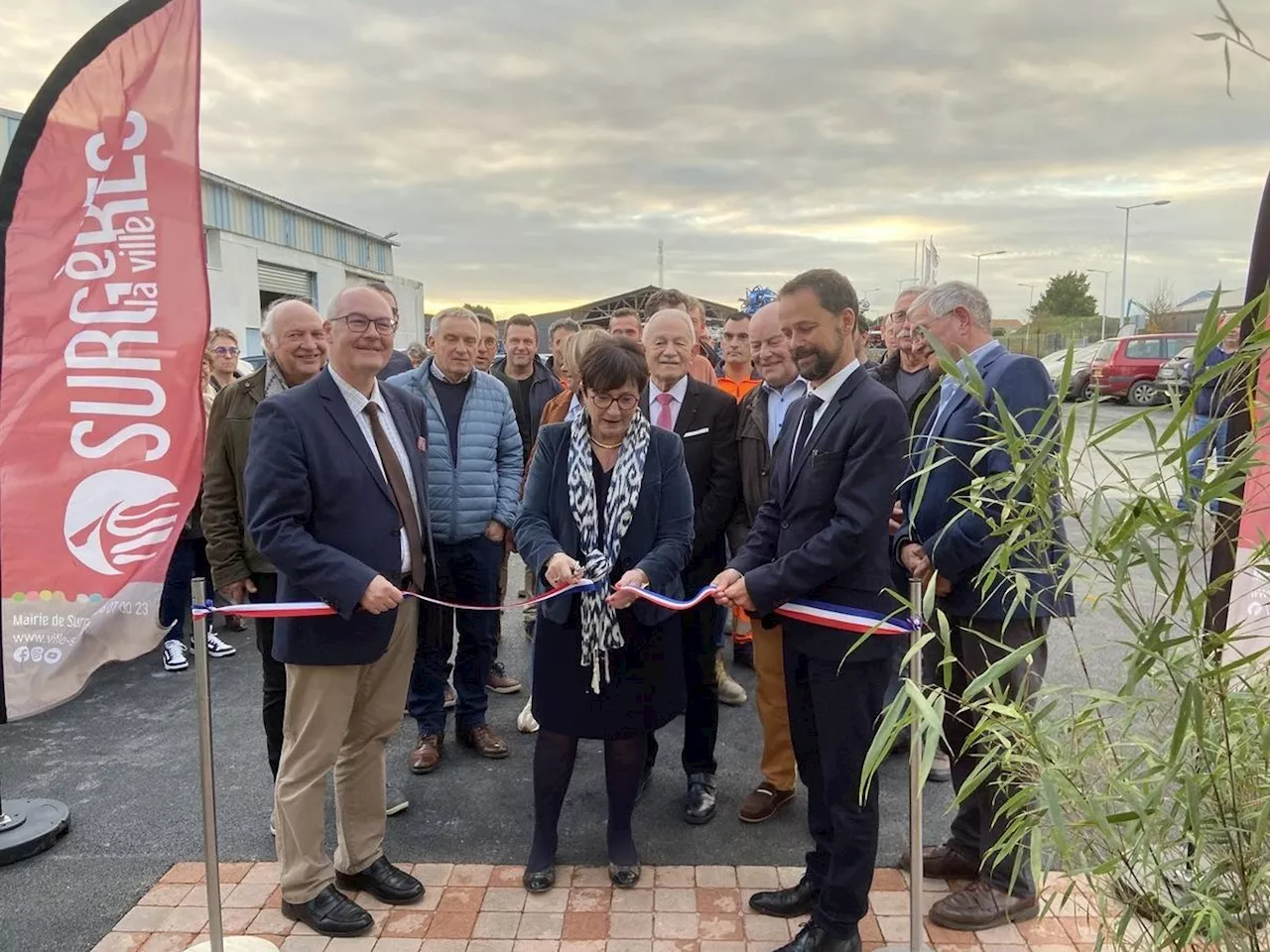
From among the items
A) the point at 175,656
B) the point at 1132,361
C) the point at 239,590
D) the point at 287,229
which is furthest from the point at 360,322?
the point at 287,229

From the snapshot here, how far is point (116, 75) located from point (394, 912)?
10.4 feet

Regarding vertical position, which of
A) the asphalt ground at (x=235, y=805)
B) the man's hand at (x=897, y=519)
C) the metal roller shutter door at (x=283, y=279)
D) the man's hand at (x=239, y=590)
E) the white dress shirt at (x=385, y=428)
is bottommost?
the asphalt ground at (x=235, y=805)

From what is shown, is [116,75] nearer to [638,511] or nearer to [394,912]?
[638,511]

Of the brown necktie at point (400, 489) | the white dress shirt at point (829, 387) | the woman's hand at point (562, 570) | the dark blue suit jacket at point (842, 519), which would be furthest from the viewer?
the brown necktie at point (400, 489)

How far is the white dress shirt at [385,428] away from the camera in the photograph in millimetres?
3014

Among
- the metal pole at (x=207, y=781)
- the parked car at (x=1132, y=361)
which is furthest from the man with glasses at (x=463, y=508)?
the parked car at (x=1132, y=361)

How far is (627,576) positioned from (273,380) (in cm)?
207

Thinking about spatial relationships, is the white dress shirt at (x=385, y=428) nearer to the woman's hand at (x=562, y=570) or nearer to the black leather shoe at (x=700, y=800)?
the woman's hand at (x=562, y=570)

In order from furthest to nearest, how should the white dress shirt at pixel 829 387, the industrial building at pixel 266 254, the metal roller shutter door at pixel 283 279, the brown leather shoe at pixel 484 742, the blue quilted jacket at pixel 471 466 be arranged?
the metal roller shutter door at pixel 283 279 → the industrial building at pixel 266 254 → the brown leather shoe at pixel 484 742 → the blue quilted jacket at pixel 471 466 → the white dress shirt at pixel 829 387

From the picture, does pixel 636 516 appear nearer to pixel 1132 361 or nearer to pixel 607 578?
pixel 607 578

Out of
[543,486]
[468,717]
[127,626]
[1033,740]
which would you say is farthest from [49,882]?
[1033,740]

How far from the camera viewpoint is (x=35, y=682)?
3092 millimetres

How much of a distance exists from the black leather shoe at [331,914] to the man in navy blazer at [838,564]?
148cm

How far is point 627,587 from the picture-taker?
2943 mm
